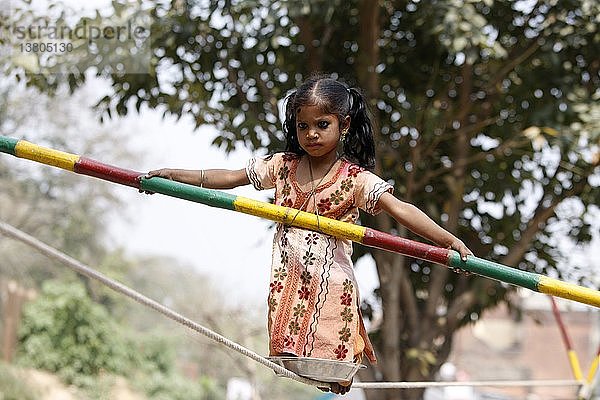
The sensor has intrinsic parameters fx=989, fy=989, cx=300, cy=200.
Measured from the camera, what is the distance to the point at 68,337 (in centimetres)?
1784

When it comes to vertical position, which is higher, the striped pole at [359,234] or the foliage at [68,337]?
the striped pole at [359,234]

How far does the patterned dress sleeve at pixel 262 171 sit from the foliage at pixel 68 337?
50.8ft

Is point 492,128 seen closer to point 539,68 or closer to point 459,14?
point 539,68

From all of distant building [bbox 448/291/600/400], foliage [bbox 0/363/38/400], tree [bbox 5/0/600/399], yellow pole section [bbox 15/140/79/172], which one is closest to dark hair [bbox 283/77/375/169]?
yellow pole section [bbox 15/140/79/172]

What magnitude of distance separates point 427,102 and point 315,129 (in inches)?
131

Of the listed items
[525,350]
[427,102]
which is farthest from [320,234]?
[525,350]

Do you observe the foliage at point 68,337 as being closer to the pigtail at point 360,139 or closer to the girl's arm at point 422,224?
the pigtail at point 360,139

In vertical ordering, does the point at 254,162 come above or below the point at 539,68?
below

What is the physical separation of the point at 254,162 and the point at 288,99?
197 mm

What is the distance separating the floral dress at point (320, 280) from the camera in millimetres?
2566

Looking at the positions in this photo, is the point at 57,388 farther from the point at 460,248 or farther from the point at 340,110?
the point at 460,248

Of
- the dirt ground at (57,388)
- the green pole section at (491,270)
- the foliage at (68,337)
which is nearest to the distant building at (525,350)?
the dirt ground at (57,388)

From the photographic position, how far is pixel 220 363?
20391mm

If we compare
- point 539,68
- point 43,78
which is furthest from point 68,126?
point 539,68
